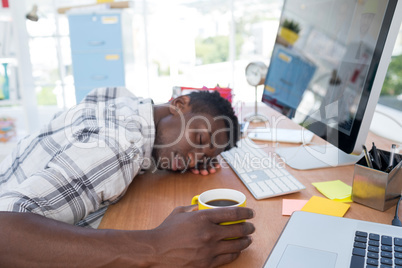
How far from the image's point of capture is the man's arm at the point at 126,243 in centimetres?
59

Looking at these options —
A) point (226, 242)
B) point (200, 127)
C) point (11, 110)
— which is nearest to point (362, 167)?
point (226, 242)

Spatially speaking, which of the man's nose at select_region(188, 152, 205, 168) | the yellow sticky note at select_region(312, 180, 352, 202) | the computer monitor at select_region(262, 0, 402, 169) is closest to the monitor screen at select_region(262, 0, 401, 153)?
the computer monitor at select_region(262, 0, 402, 169)

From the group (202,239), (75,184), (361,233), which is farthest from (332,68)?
(75,184)

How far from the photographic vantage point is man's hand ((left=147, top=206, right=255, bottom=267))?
587 mm

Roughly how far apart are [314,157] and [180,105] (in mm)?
482

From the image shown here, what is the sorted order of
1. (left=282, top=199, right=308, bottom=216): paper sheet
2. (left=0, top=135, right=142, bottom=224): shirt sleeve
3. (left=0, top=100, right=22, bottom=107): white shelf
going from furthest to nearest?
(left=0, top=100, right=22, bottom=107): white shelf → (left=282, top=199, right=308, bottom=216): paper sheet → (left=0, top=135, right=142, bottom=224): shirt sleeve

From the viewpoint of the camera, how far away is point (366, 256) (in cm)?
56

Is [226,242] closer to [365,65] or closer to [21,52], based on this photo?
[365,65]

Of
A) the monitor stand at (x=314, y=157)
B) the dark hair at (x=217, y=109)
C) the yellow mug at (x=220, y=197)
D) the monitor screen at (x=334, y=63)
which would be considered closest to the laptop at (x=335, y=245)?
the yellow mug at (x=220, y=197)

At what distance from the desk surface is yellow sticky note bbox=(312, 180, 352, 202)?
2cm

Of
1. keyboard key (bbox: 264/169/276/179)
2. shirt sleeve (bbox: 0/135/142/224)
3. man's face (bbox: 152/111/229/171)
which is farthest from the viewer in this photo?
man's face (bbox: 152/111/229/171)

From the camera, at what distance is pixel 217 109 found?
1.17 meters

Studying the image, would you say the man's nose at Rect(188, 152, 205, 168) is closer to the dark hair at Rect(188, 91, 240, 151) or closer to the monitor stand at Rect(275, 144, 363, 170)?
the dark hair at Rect(188, 91, 240, 151)

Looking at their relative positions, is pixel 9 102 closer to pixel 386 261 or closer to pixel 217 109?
pixel 217 109
